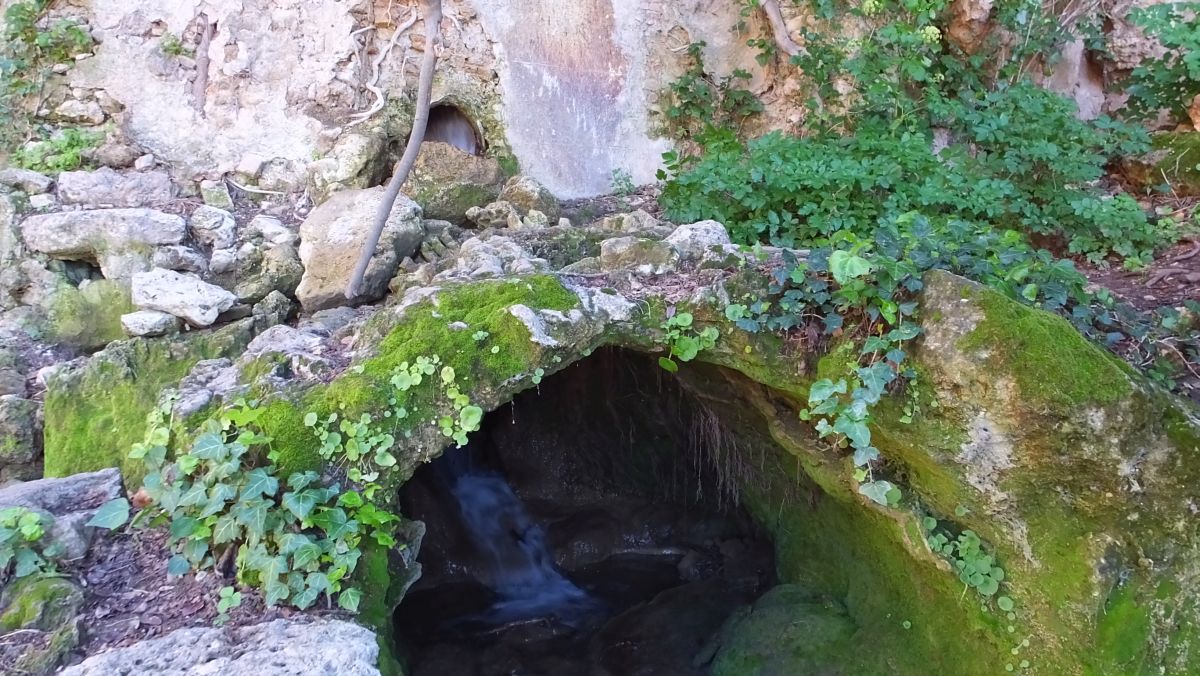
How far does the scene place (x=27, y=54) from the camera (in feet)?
17.6

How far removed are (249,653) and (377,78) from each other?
5.06 meters

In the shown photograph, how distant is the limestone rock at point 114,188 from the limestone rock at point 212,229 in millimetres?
383

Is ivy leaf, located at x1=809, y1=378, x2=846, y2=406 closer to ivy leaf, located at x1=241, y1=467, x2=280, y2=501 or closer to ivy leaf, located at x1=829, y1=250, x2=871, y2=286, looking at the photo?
ivy leaf, located at x1=829, y1=250, x2=871, y2=286

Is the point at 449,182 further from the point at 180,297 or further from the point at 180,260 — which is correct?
the point at 180,297

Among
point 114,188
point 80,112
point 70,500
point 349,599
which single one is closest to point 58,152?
point 80,112

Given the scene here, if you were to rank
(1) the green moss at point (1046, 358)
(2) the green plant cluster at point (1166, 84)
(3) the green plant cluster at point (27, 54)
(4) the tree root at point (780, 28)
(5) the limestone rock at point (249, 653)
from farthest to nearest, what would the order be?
1. (4) the tree root at point (780, 28)
2. (2) the green plant cluster at point (1166, 84)
3. (3) the green plant cluster at point (27, 54)
4. (1) the green moss at point (1046, 358)
5. (5) the limestone rock at point (249, 653)

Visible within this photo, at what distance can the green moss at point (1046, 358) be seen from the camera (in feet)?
8.73

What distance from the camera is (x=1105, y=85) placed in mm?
7566

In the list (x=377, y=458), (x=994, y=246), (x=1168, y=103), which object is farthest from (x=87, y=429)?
(x=1168, y=103)

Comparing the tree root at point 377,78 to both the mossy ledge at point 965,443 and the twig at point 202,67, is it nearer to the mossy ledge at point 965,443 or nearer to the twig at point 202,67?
the twig at point 202,67

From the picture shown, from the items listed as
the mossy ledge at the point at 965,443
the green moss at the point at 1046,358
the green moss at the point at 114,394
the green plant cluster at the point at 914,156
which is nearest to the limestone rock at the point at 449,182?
the green plant cluster at the point at 914,156

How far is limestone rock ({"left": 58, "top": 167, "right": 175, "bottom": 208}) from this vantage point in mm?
5012

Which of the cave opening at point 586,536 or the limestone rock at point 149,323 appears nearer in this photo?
the limestone rock at point 149,323

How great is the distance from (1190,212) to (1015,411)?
182 inches
